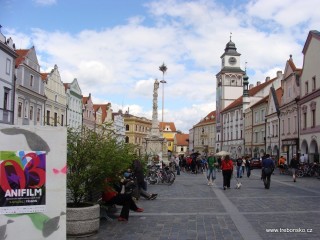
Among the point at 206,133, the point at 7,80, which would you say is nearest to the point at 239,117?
the point at 206,133

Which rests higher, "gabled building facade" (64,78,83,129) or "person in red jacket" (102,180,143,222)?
"gabled building facade" (64,78,83,129)

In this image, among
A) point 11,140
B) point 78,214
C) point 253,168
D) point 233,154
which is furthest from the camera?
point 233,154

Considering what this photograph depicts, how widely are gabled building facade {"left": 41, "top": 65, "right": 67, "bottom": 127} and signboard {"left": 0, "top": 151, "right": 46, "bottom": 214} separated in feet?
132

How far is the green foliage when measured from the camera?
27.7 feet

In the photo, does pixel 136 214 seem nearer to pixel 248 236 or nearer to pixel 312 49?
pixel 248 236

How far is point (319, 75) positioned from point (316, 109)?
309cm

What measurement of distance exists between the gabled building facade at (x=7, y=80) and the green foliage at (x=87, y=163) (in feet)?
91.7

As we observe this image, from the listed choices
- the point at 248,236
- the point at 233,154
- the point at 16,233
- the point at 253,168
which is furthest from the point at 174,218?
the point at 233,154

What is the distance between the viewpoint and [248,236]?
27.2ft

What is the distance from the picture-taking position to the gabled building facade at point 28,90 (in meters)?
39.3

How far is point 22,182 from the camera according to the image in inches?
270

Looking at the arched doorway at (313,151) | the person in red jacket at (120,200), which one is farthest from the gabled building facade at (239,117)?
the person in red jacket at (120,200)

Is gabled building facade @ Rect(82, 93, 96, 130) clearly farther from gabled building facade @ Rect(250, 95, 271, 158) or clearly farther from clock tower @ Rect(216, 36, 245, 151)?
clock tower @ Rect(216, 36, 245, 151)

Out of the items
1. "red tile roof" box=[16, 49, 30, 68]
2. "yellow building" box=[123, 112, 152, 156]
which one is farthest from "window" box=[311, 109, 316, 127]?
"yellow building" box=[123, 112, 152, 156]
